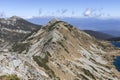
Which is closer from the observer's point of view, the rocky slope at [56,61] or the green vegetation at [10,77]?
the green vegetation at [10,77]

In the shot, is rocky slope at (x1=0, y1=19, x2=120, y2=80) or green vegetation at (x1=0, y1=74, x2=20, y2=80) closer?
green vegetation at (x1=0, y1=74, x2=20, y2=80)

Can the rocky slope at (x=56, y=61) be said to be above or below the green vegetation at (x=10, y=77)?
below

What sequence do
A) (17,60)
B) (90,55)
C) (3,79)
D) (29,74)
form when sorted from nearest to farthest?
(3,79) < (29,74) < (17,60) < (90,55)

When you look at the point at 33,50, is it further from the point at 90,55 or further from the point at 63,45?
the point at 90,55

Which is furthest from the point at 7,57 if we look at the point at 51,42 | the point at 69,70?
the point at 51,42

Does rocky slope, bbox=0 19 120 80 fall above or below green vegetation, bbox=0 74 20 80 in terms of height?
below

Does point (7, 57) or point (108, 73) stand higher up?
point (7, 57)

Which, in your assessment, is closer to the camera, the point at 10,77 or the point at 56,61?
the point at 10,77

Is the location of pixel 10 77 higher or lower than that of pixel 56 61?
higher
